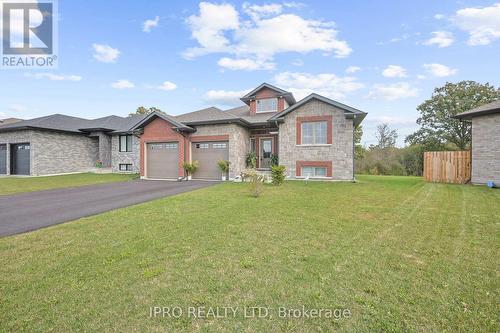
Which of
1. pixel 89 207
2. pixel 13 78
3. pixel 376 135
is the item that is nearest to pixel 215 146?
pixel 89 207

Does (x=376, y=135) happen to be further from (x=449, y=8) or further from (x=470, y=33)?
(x=449, y=8)

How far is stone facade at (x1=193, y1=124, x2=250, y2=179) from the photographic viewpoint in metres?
16.2

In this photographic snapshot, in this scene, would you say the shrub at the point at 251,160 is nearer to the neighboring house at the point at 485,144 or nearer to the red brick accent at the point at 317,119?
the red brick accent at the point at 317,119

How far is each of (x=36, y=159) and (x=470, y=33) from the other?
108 ft

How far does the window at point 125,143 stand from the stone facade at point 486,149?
27.9 metres

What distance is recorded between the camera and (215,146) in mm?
16922

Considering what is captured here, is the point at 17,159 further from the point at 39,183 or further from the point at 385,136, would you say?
the point at 385,136

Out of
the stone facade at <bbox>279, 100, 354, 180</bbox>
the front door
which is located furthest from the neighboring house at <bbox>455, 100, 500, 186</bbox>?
the front door

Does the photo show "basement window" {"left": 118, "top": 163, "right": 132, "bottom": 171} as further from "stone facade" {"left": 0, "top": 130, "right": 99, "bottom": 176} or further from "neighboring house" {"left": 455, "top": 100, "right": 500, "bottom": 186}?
"neighboring house" {"left": 455, "top": 100, "right": 500, "bottom": 186}

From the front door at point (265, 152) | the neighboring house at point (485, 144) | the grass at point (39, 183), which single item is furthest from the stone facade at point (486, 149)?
the grass at point (39, 183)

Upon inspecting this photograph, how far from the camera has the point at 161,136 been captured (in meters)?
17.6

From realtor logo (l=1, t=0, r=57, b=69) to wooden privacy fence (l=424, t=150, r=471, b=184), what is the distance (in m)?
22.8

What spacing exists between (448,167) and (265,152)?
39.5 ft

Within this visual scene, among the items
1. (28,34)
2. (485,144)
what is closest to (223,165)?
(28,34)
